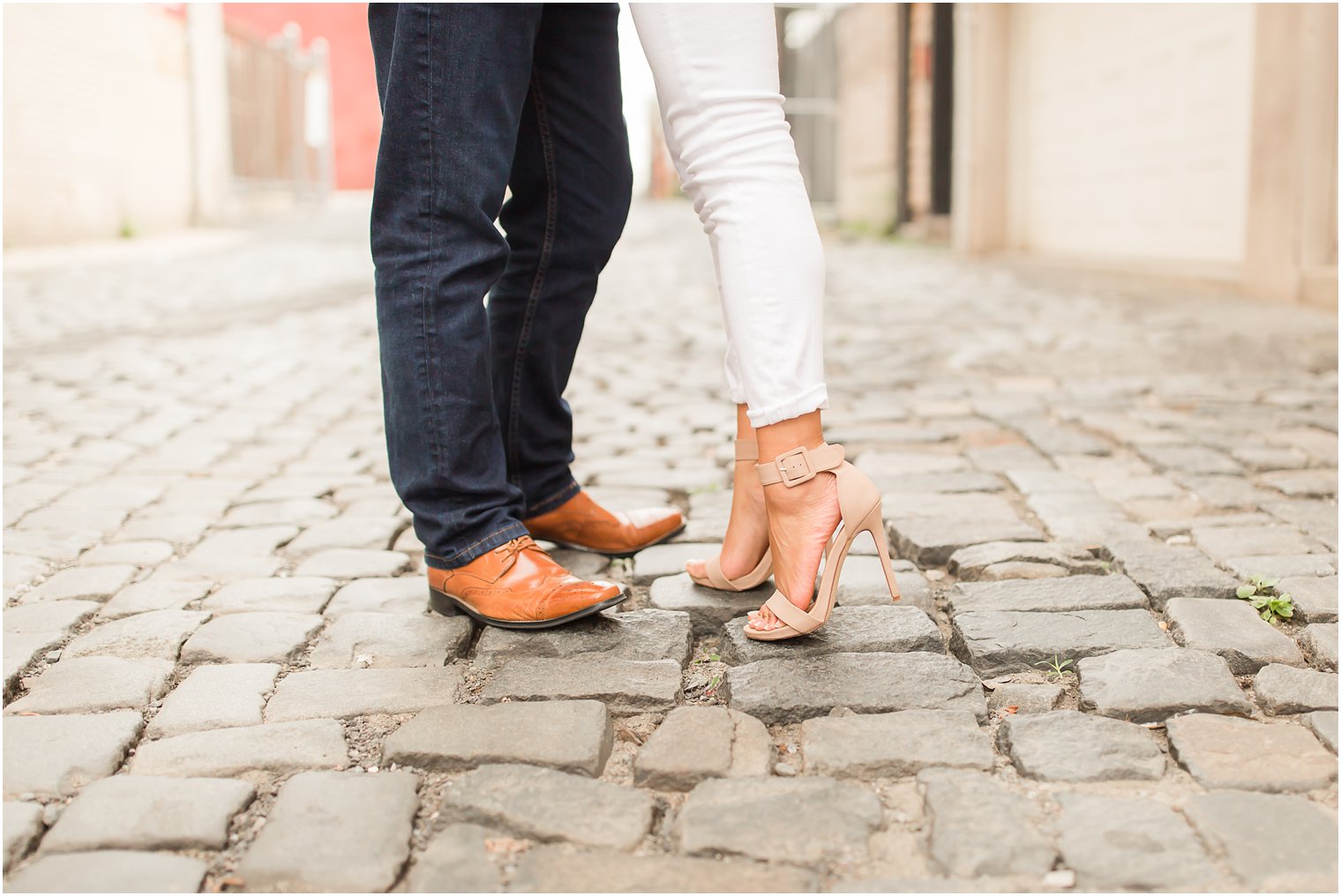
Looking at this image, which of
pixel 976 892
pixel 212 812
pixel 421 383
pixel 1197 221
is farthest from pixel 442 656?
pixel 1197 221

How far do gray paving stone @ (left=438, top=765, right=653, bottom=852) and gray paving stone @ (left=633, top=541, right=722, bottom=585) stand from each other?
771 millimetres

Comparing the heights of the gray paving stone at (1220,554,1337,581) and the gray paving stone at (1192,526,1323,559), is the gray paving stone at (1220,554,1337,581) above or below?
below

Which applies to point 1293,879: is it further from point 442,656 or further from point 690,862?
point 442,656

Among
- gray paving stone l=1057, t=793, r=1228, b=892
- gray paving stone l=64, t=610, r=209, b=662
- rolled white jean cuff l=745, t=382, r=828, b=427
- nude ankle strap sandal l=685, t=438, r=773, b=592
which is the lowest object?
gray paving stone l=1057, t=793, r=1228, b=892

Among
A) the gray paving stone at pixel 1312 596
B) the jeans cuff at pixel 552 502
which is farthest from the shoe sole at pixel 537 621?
the gray paving stone at pixel 1312 596

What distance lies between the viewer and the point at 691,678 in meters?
1.70

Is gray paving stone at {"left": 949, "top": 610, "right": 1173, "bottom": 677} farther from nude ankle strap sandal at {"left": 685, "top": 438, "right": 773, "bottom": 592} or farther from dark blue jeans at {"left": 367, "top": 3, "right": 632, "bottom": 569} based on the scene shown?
dark blue jeans at {"left": 367, "top": 3, "right": 632, "bottom": 569}

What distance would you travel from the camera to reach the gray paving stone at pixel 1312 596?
1.83m

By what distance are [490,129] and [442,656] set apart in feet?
2.51

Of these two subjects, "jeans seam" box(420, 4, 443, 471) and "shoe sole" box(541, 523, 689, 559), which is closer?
"jeans seam" box(420, 4, 443, 471)

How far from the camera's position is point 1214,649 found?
5.58 feet

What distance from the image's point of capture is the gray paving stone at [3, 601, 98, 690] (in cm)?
172

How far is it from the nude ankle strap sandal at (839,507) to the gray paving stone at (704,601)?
7.5 inches

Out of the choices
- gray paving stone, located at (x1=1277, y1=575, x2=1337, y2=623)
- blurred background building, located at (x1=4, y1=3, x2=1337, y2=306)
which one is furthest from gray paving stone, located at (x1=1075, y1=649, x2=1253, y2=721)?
blurred background building, located at (x1=4, y1=3, x2=1337, y2=306)
